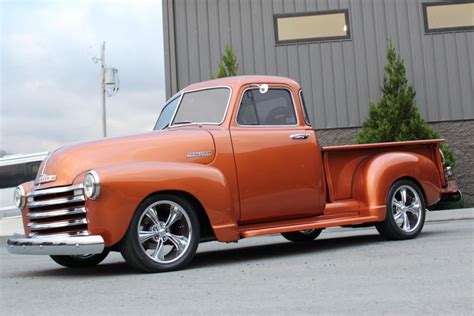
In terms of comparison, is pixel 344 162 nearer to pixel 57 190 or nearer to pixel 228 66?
pixel 57 190

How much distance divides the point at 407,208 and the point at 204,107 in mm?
2857

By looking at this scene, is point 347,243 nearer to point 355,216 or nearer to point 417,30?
point 355,216

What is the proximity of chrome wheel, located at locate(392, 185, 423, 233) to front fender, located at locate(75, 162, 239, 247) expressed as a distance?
8.08 feet

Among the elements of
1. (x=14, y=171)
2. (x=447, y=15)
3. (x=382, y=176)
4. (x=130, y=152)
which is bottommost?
(x=382, y=176)

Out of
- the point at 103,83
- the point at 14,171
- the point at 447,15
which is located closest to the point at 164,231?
the point at 447,15

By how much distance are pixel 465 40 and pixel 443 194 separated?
1025 centimetres

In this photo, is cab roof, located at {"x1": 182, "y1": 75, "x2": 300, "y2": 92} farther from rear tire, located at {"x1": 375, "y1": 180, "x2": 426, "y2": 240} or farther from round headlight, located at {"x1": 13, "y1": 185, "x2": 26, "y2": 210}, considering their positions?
round headlight, located at {"x1": 13, "y1": 185, "x2": 26, "y2": 210}

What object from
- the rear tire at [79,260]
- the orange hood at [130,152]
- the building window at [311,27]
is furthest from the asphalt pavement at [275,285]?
the building window at [311,27]

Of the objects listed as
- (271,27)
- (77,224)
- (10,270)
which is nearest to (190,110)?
(77,224)

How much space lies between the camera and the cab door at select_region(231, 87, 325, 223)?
6887 millimetres

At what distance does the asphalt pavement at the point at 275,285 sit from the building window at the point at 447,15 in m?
11.5

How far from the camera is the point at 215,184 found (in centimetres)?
646

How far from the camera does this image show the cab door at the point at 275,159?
6.89m

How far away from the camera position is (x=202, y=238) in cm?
668
